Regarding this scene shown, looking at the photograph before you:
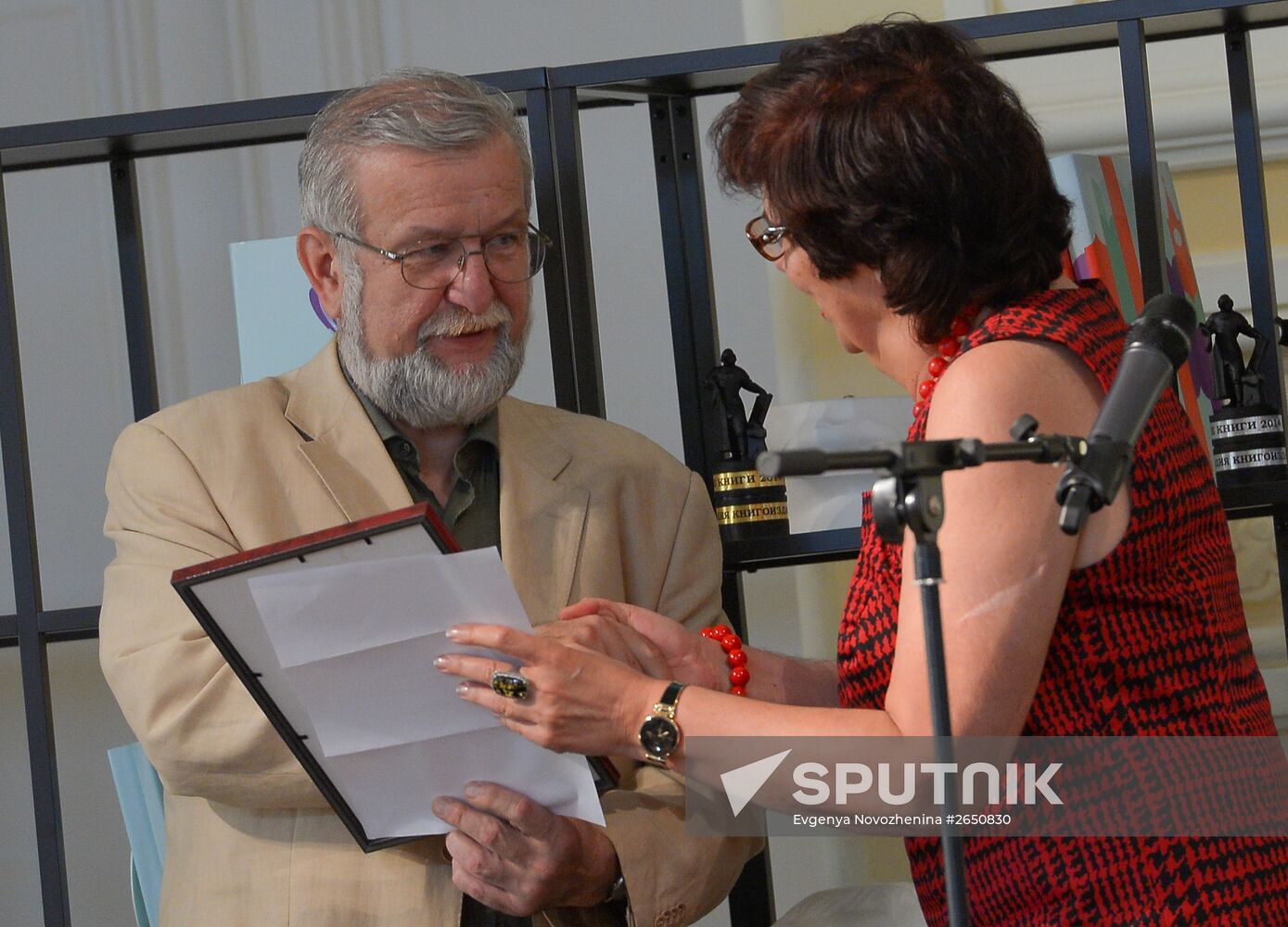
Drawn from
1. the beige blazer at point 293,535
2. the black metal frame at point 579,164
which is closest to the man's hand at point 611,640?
the beige blazer at point 293,535

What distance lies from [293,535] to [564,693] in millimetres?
563

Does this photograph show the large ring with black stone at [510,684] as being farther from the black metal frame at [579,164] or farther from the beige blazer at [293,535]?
the black metal frame at [579,164]

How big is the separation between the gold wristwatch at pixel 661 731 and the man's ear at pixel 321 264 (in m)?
0.83

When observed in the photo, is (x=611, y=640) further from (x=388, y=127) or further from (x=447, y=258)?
(x=388, y=127)

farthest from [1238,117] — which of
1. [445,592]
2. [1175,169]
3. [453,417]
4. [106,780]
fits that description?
[106,780]

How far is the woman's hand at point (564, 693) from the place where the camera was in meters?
1.46

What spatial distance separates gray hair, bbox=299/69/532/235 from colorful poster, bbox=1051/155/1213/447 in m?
0.87

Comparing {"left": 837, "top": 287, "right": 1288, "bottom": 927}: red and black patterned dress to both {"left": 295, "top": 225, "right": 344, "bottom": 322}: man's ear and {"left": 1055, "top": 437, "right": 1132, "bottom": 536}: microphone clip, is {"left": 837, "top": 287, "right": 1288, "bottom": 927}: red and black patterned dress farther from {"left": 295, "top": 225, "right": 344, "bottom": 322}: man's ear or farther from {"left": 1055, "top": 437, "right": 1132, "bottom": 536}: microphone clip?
{"left": 295, "top": 225, "right": 344, "bottom": 322}: man's ear

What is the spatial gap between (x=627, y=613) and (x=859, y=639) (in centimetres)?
32

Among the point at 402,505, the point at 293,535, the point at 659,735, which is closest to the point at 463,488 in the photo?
the point at 402,505

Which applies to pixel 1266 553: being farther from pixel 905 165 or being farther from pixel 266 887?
pixel 266 887

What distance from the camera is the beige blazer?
176 centimetres

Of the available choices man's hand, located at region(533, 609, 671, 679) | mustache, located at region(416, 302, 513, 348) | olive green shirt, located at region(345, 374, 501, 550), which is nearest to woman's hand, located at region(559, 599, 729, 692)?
man's hand, located at region(533, 609, 671, 679)

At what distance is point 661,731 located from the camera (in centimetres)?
145
